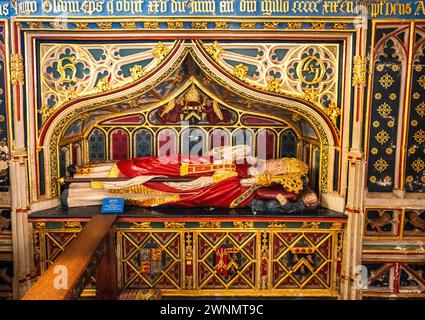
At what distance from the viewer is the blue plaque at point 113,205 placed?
497 centimetres

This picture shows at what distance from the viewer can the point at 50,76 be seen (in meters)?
4.84

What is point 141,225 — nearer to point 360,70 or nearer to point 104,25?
point 104,25

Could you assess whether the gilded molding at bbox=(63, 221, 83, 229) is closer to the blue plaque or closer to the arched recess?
the blue plaque

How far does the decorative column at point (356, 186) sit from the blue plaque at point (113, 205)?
105 inches

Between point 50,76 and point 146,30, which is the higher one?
point 146,30

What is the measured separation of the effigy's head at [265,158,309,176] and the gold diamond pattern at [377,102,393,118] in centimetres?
108

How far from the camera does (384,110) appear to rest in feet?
15.9

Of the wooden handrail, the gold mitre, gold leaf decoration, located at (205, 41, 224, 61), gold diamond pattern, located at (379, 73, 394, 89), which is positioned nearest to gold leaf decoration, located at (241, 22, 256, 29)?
gold leaf decoration, located at (205, 41, 224, 61)

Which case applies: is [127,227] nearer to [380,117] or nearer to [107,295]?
[107,295]

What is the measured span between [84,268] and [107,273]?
4.55 ft

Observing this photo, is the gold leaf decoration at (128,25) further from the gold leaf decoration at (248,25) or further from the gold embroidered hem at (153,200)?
the gold embroidered hem at (153,200)

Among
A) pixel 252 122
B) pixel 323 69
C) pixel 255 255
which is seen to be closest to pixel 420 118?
pixel 323 69

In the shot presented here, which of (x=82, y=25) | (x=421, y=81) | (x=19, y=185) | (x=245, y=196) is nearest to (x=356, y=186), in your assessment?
(x=245, y=196)
